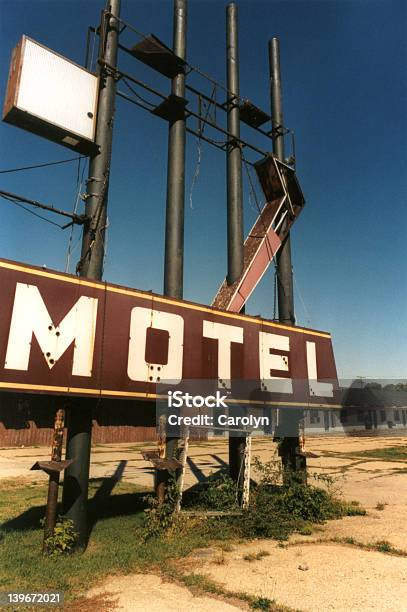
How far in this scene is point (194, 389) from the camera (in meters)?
10.0

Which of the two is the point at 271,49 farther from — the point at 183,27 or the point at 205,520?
the point at 205,520

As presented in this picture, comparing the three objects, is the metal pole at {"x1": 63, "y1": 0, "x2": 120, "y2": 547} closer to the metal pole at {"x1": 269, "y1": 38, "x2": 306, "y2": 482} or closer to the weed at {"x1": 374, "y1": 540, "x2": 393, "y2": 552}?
the metal pole at {"x1": 269, "y1": 38, "x2": 306, "y2": 482}

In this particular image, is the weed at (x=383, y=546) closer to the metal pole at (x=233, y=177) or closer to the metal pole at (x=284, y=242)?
the metal pole at (x=233, y=177)

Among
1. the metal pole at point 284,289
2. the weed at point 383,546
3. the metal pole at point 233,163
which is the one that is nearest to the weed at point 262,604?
the weed at point 383,546

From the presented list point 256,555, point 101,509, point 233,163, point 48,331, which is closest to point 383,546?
point 256,555

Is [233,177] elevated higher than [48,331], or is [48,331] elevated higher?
[233,177]

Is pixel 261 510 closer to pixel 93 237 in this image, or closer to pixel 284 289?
pixel 284 289

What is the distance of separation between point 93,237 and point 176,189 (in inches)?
133

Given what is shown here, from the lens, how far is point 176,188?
1209cm

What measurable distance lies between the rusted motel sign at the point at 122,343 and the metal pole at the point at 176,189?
1.49 metres

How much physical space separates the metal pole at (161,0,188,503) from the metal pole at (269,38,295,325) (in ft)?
14.3

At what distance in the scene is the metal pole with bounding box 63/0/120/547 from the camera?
846cm

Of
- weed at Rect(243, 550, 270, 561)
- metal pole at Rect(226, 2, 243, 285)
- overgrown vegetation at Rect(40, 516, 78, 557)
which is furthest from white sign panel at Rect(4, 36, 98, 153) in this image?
weed at Rect(243, 550, 270, 561)

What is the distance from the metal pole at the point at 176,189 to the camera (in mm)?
11359
